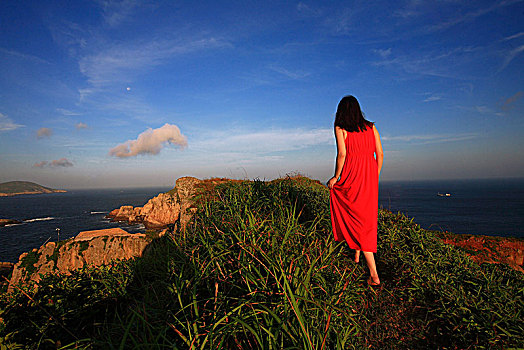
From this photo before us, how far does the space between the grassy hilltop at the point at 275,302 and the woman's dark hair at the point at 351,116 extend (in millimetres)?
1970

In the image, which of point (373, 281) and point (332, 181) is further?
point (332, 181)

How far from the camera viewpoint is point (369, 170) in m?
3.96

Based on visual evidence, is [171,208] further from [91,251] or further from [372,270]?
[372,270]

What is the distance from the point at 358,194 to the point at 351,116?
1316mm

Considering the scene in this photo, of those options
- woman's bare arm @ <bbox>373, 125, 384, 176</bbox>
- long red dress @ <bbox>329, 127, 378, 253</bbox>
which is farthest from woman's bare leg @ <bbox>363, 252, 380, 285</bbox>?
woman's bare arm @ <bbox>373, 125, 384, 176</bbox>

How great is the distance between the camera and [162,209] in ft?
176

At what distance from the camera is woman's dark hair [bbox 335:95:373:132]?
3.94 meters

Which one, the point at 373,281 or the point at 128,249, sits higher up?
the point at 373,281

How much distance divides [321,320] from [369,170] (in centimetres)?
262

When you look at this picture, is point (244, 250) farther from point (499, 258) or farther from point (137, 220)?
point (137, 220)

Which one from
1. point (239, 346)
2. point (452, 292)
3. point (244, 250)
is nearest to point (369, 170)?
point (452, 292)

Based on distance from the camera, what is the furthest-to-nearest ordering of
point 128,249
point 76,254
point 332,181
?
point 76,254 < point 128,249 < point 332,181

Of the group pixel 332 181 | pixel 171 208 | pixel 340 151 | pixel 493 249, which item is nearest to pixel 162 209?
pixel 171 208

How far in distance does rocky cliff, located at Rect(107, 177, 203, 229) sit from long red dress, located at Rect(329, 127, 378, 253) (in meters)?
3.73
